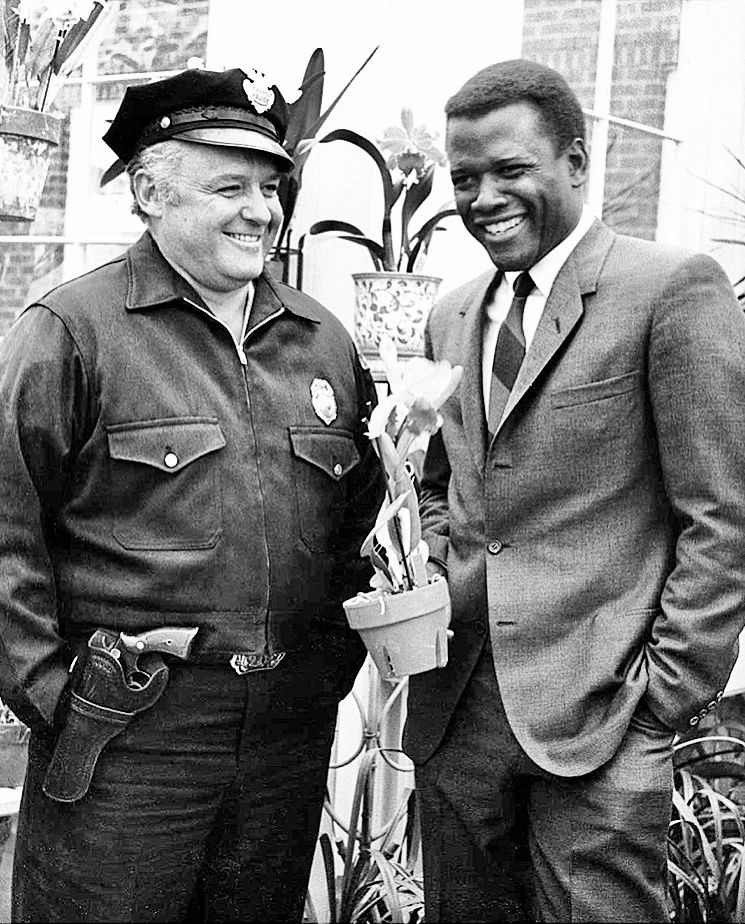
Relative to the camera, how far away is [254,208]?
8.06ft

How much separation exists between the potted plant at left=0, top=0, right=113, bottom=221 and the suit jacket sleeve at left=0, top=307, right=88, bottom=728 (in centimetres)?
47

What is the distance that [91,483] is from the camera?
2.37 metres

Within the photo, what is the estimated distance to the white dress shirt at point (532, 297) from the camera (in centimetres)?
226

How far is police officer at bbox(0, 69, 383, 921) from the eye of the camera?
235 cm

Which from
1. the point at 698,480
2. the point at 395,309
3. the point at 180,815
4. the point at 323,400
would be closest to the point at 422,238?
the point at 395,309

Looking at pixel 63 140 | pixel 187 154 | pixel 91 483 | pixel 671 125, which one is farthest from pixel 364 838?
pixel 671 125

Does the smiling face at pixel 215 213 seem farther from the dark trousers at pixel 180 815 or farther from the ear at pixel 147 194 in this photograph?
the dark trousers at pixel 180 815

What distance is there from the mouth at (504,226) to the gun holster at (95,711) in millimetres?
881

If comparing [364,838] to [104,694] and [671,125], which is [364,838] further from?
[671,125]

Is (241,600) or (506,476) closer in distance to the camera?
(506,476)

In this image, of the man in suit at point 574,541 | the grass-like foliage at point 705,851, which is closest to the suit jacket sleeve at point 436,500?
the man in suit at point 574,541

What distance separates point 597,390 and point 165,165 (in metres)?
0.86

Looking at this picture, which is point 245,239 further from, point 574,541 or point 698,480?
point 698,480

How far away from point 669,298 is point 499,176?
32 cm
